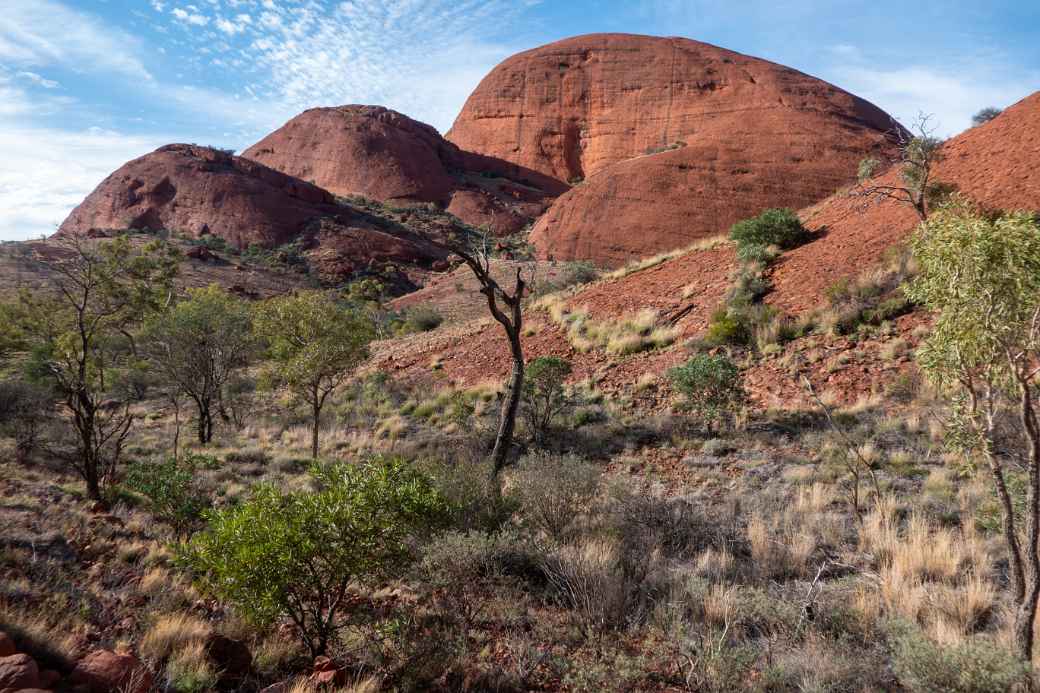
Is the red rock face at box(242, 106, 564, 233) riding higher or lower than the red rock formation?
higher

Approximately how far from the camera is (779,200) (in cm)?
2942

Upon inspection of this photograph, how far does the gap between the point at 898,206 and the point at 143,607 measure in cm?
1648

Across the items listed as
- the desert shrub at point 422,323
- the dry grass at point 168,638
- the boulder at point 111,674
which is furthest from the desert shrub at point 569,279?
the boulder at point 111,674

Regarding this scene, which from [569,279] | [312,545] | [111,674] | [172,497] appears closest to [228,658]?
[111,674]

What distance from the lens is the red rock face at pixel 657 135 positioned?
→ 2948cm

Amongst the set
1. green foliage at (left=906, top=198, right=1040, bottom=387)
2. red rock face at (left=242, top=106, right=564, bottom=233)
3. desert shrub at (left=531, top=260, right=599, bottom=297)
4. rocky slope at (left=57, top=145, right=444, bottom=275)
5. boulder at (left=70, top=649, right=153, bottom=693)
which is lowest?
boulder at (left=70, top=649, right=153, bottom=693)

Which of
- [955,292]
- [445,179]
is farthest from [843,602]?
[445,179]

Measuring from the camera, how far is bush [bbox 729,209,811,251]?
591 inches

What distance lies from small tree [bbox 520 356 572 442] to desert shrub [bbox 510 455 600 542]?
4420mm

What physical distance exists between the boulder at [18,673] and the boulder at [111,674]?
291 millimetres

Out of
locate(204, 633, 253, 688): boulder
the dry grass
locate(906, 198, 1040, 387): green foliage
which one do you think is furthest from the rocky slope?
locate(906, 198, 1040, 387): green foliage

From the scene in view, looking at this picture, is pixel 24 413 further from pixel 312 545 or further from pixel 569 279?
pixel 569 279

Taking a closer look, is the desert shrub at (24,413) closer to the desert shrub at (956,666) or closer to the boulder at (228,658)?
the boulder at (228,658)

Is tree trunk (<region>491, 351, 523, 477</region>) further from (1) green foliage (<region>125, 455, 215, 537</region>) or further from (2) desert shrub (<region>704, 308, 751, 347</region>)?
(2) desert shrub (<region>704, 308, 751, 347</region>)
